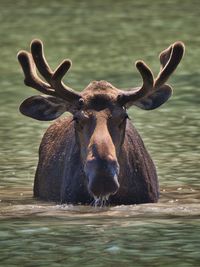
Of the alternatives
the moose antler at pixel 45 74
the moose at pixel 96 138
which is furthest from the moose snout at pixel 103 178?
the moose antler at pixel 45 74

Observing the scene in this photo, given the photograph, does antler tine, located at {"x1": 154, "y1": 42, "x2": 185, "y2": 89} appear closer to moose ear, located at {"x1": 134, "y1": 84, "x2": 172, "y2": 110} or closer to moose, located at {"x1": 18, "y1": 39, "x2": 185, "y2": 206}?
moose, located at {"x1": 18, "y1": 39, "x2": 185, "y2": 206}

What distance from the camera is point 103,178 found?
13766mm

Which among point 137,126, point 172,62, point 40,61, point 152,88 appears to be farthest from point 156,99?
point 137,126

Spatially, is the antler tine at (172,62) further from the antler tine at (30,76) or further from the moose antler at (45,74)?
the antler tine at (30,76)

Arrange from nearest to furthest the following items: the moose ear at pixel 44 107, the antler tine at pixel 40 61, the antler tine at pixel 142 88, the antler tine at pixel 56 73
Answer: the antler tine at pixel 142 88 < the antler tine at pixel 56 73 < the antler tine at pixel 40 61 < the moose ear at pixel 44 107

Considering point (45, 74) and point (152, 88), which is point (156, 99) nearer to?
point (152, 88)

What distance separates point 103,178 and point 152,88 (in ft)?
A: 5.17

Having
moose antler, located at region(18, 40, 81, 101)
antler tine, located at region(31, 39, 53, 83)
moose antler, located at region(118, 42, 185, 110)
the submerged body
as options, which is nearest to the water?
the submerged body

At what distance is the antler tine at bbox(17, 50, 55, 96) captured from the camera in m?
15.1

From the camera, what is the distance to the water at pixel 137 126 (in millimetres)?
12938

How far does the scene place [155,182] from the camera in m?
15.5

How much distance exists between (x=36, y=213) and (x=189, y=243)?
80.2 inches

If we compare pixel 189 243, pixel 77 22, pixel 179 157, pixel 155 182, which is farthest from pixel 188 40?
pixel 189 243

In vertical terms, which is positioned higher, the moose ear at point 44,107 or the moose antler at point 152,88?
the moose antler at point 152,88
